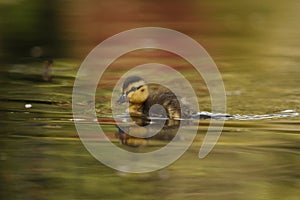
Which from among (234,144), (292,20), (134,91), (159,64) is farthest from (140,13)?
(234,144)

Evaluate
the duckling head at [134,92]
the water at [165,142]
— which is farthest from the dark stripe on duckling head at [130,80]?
the water at [165,142]

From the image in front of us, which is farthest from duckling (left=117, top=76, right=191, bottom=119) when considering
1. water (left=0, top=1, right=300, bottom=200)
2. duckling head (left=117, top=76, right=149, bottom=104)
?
water (left=0, top=1, right=300, bottom=200)

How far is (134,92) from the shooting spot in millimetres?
6062

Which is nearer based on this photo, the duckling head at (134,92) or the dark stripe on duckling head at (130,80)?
the duckling head at (134,92)

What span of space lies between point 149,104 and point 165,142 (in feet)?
2.62

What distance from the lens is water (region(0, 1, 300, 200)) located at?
14.4 feet

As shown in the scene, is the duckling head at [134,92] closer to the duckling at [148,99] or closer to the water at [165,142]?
the duckling at [148,99]

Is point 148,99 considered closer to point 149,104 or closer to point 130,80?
point 149,104

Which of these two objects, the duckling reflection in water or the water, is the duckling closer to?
the duckling reflection in water

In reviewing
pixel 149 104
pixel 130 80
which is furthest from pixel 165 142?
pixel 130 80

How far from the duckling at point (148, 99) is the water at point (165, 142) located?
0.15 meters

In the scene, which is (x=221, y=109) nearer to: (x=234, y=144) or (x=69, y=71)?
(x=234, y=144)

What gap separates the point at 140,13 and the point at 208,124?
4255mm

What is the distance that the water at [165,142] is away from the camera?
14.4ft
